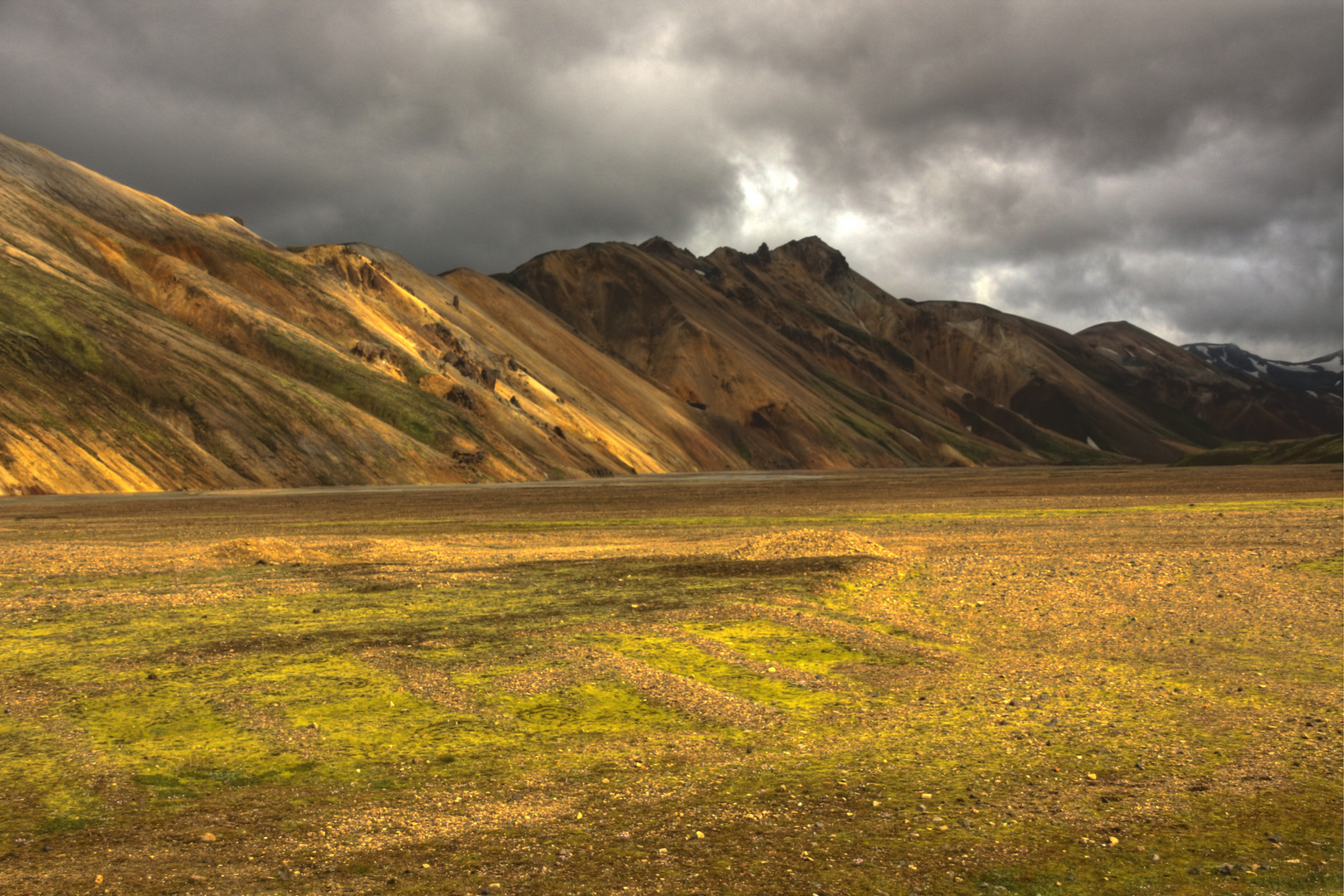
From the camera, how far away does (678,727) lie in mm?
8695

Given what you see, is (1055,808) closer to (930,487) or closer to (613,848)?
(613,848)

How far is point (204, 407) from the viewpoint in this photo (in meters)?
68.4

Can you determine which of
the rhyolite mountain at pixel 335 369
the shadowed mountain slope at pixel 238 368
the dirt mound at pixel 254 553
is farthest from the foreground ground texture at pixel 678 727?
the rhyolite mountain at pixel 335 369

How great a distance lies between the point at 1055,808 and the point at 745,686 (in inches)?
161

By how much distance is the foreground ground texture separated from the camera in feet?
18.9

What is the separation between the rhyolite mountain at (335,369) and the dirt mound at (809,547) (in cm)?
5106

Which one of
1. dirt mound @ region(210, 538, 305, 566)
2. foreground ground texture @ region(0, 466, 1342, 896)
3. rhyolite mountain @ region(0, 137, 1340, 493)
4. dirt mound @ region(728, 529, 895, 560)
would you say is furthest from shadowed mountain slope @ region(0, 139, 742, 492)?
dirt mound @ region(728, 529, 895, 560)

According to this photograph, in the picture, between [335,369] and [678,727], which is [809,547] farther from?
[335,369]

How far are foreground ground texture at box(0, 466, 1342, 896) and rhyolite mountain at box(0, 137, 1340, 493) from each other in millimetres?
49648

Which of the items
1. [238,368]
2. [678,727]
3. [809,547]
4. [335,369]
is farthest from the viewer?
[335,369]

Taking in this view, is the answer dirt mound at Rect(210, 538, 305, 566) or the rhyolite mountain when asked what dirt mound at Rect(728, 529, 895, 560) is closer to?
dirt mound at Rect(210, 538, 305, 566)

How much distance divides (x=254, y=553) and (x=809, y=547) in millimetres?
12393

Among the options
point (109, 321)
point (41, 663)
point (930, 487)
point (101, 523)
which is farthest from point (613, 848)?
point (109, 321)

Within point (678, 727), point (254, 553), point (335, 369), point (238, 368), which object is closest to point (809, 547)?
point (254, 553)
